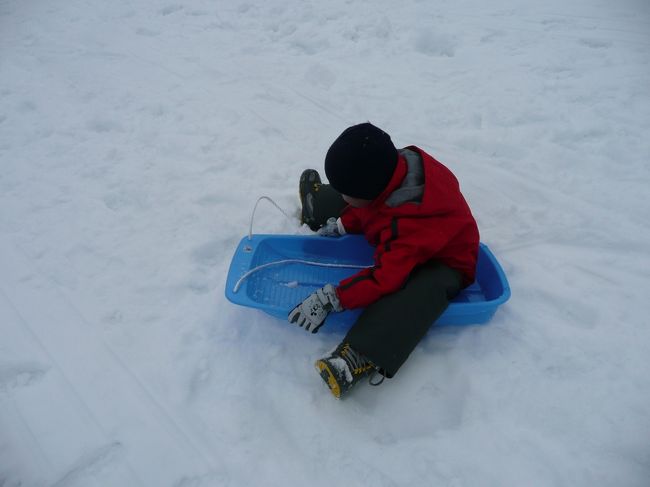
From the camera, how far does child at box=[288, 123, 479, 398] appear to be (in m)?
1.50

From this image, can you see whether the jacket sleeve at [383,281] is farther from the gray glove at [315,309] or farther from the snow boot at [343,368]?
the snow boot at [343,368]

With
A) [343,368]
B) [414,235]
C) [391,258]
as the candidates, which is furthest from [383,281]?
[343,368]

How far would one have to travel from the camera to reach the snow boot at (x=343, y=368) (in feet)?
4.85

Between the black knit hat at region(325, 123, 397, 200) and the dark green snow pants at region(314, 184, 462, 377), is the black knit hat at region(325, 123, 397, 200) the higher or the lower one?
the higher one

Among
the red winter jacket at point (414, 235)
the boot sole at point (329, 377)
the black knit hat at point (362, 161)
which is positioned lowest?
the boot sole at point (329, 377)

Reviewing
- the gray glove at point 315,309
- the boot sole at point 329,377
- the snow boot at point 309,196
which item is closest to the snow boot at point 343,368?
the boot sole at point 329,377

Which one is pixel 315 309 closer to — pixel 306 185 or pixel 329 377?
pixel 329 377

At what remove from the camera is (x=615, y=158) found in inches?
101

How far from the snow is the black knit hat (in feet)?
2.05

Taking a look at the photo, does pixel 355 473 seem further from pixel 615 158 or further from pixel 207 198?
pixel 615 158

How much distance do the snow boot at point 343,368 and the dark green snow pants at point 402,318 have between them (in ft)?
0.13

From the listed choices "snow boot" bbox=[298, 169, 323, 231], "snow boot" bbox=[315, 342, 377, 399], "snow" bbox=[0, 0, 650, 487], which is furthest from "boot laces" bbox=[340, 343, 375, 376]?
"snow boot" bbox=[298, 169, 323, 231]

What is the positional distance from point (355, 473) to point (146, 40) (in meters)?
4.32

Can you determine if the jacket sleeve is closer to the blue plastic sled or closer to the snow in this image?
the blue plastic sled
